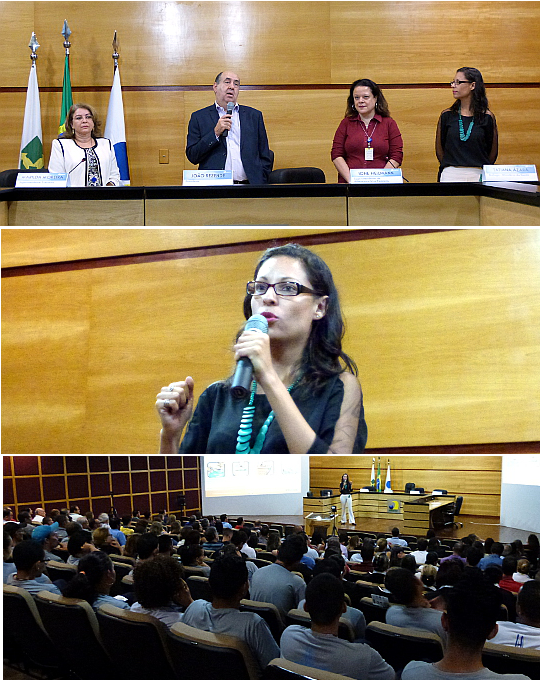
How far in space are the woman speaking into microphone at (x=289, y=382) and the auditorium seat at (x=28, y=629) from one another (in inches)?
33.9

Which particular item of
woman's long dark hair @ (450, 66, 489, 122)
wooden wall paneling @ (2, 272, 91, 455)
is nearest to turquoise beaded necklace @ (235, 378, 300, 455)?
wooden wall paneling @ (2, 272, 91, 455)

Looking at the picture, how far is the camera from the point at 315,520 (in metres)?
2.66

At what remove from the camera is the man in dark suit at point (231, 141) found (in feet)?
15.6

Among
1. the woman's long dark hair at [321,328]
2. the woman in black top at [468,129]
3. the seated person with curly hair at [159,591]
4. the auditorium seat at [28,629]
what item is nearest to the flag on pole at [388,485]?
the woman's long dark hair at [321,328]

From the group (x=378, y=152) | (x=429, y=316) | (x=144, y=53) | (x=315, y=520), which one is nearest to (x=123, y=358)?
(x=315, y=520)

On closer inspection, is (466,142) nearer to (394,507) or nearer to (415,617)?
(394,507)

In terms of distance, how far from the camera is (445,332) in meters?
2.48

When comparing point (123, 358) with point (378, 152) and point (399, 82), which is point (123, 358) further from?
point (399, 82)

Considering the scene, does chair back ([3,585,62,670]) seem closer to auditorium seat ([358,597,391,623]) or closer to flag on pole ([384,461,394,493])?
auditorium seat ([358,597,391,623])

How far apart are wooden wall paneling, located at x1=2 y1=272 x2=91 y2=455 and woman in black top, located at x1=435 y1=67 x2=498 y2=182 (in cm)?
290

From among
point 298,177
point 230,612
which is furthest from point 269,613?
point 298,177

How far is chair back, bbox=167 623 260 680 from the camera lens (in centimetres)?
217

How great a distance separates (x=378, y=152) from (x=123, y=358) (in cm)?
284

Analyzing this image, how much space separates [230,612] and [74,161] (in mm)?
3178
